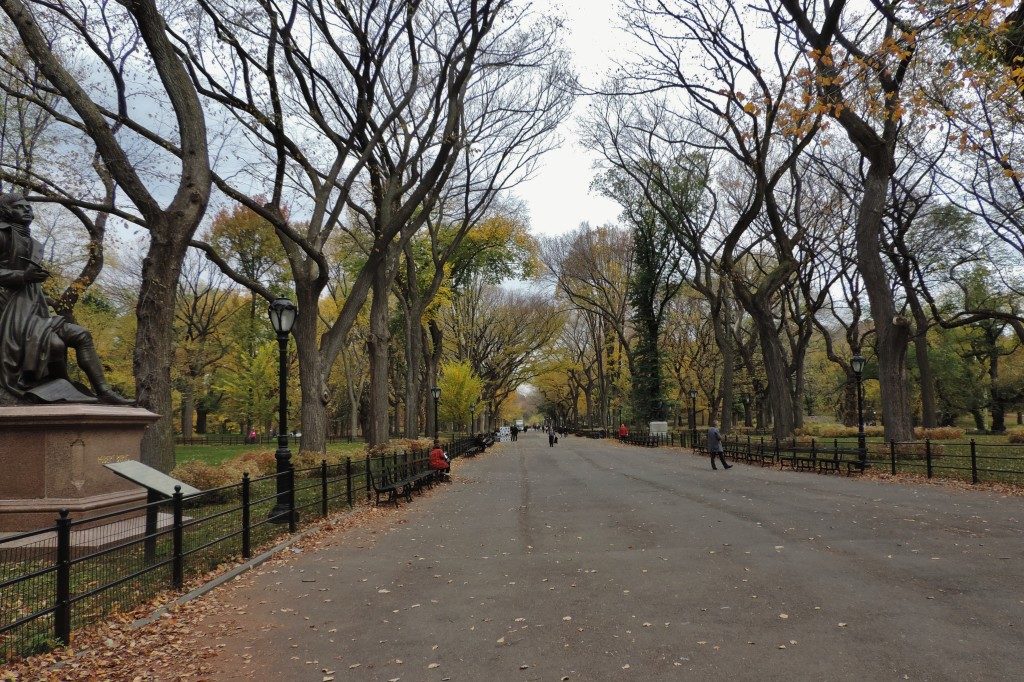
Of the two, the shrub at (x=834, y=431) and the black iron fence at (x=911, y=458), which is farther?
the shrub at (x=834, y=431)

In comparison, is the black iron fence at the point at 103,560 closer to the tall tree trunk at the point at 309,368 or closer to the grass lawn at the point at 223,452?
the tall tree trunk at the point at 309,368

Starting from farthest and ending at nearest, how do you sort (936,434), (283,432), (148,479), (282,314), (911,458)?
(936,434) < (911,458) < (282,314) < (283,432) < (148,479)

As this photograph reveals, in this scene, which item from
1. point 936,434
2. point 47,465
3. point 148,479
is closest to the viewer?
point 148,479

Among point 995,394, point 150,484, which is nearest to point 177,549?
point 150,484

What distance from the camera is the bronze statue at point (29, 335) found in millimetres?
10070

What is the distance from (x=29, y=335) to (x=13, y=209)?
2.02 m

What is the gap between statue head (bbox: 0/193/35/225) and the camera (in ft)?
34.6

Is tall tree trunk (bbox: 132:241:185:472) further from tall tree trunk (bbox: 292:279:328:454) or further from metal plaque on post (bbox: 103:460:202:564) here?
tall tree trunk (bbox: 292:279:328:454)

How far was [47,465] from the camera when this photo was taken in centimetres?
928

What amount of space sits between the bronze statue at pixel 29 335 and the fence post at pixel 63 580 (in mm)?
5484

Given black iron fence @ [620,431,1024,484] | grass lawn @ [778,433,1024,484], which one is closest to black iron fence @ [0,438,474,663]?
black iron fence @ [620,431,1024,484]

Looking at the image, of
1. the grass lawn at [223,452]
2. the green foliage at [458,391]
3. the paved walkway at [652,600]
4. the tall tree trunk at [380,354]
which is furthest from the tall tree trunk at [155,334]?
the green foliage at [458,391]

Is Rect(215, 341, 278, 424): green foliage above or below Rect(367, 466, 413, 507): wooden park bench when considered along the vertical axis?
above

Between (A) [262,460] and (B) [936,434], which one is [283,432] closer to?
(A) [262,460]
